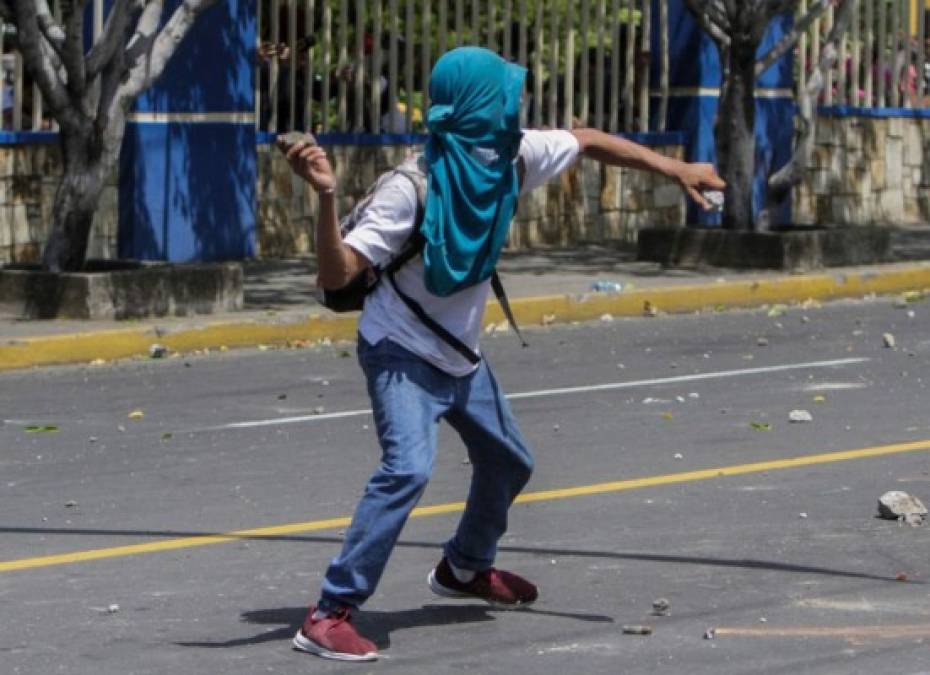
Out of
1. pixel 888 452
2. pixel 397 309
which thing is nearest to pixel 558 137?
pixel 397 309

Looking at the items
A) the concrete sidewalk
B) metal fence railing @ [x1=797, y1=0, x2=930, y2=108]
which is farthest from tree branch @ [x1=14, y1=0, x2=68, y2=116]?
metal fence railing @ [x1=797, y1=0, x2=930, y2=108]

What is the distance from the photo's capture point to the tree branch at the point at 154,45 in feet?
47.5

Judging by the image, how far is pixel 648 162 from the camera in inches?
258

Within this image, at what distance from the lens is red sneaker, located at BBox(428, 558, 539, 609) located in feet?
22.5

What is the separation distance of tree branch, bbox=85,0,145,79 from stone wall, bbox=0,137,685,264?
2451 millimetres

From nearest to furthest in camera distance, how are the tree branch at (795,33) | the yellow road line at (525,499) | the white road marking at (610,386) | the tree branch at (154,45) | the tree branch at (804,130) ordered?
1. the yellow road line at (525,499)
2. the white road marking at (610,386)
3. the tree branch at (154,45)
4. the tree branch at (795,33)
5. the tree branch at (804,130)

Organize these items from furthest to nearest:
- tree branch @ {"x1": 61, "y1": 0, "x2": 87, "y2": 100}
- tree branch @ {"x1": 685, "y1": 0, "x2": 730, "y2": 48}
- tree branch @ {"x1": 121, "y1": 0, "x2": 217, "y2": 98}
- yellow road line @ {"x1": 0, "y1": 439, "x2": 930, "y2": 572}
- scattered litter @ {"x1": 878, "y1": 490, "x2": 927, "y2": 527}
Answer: tree branch @ {"x1": 685, "y1": 0, "x2": 730, "y2": 48} < tree branch @ {"x1": 121, "y1": 0, "x2": 217, "y2": 98} < tree branch @ {"x1": 61, "y1": 0, "x2": 87, "y2": 100} < scattered litter @ {"x1": 878, "y1": 490, "x2": 927, "y2": 527} < yellow road line @ {"x1": 0, "y1": 439, "x2": 930, "y2": 572}

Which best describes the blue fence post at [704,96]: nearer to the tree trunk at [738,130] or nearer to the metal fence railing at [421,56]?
the metal fence railing at [421,56]

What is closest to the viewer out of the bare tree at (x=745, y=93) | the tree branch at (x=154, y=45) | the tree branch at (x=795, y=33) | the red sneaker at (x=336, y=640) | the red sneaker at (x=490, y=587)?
the red sneaker at (x=336, y=640)

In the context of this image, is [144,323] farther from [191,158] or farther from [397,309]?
[397,309]

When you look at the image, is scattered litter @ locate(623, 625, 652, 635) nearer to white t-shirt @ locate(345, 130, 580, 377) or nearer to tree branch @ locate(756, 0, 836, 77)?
white t-shirt @ locate(345, 130, 580, 377)

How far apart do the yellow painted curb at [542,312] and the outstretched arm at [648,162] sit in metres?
6.92

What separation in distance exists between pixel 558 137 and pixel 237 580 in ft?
5.69

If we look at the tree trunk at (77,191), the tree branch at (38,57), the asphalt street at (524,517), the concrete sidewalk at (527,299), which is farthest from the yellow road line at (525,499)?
the tree trunk at (77,191)
